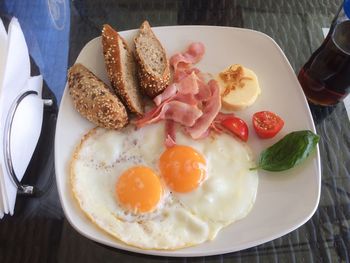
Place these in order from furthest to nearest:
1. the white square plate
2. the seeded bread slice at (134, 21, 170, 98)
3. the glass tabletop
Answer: the seeded bread slice at (134, 21, 170, 98), the glass tabletop, the white square plate

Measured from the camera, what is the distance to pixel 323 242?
1.40 meters

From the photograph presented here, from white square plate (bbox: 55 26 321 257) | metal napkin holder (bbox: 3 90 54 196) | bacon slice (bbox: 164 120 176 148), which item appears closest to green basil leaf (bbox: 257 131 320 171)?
white square plate (bbox: 55 26 321 257)

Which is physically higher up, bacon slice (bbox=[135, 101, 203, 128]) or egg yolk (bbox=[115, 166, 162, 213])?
bacon slice (bbox=[135, 101, 203, 128])

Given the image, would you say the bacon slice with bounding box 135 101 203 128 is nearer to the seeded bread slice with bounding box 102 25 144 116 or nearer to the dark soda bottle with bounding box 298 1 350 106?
the seeded bread slice with bounding box 102 25 144 116

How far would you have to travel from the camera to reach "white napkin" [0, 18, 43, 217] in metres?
1.29

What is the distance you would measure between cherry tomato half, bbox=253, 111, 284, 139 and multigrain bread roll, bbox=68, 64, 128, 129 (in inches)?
20.9

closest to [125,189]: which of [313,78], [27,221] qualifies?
[27,221]

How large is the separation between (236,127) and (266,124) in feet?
0.40

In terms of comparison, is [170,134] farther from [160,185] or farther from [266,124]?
[266,124]

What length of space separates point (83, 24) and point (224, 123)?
0.99m

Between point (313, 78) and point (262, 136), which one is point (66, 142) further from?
point (313, 78)

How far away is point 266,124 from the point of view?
1.45 metres

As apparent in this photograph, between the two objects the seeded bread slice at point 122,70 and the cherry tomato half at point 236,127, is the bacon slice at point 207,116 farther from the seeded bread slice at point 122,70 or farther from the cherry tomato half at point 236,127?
the seeded bread slice at point 122,70

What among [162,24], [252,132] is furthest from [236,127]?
[162,24]
